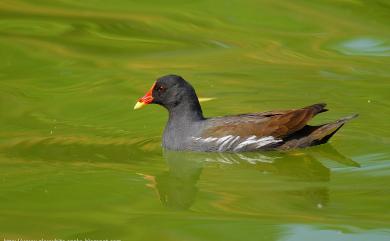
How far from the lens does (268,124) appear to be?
8.45m

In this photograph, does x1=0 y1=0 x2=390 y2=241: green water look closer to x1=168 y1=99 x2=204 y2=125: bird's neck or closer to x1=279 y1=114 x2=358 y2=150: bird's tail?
x1=279 y1=114 x2=358 y2=150: bird's tail

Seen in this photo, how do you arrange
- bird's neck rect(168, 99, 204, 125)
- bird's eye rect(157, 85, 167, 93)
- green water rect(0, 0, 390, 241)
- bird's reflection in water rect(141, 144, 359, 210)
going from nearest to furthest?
green water rect(0, 0, 390, 241), bird's reflection in water rect(141, 144, 359, 210), bird's neck rect(168, 99, 204, 125), bird's eye rect(157, 85, 167, 93)

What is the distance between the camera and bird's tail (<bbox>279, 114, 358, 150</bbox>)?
843cm

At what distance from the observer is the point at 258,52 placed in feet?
37.6

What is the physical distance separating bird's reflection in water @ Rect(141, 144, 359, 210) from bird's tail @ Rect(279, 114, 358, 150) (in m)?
0.06

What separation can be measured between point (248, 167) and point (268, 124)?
0.59 metres

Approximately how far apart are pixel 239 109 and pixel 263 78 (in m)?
1.04

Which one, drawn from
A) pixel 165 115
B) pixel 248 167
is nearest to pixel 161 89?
pixel 165 115

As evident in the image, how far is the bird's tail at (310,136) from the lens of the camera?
332 inches

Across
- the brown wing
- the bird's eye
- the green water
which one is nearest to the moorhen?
the brown wing

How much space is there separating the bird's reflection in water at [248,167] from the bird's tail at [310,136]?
6 cm

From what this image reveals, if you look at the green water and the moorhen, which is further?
the moorhen

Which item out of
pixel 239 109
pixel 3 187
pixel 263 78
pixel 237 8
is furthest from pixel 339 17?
pixel 3 187

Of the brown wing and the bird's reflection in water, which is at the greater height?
the brown wing
